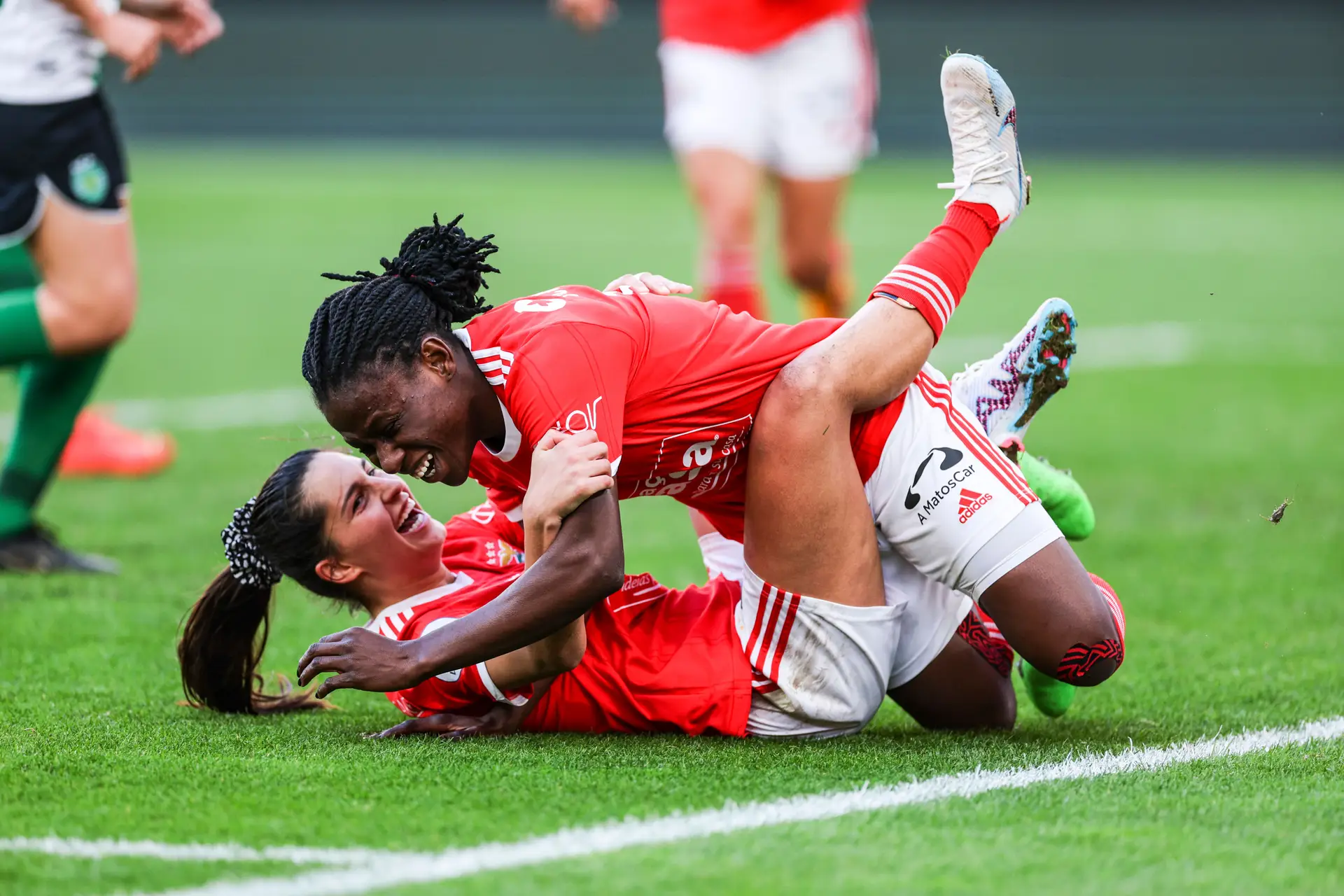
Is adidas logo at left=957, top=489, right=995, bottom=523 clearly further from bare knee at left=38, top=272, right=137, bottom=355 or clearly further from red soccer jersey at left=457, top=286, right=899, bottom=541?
bare knee at left=38, top=272, right=137, bottom=355

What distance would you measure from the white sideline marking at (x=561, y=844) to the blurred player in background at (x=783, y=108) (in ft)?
13.4

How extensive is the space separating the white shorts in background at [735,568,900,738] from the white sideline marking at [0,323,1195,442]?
405cm

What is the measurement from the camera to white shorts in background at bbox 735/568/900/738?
3477 millimetres

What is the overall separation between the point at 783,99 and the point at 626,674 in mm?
4420

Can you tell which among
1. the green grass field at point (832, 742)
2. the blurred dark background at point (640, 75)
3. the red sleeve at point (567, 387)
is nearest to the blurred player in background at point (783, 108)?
the green grass field at point (832, 742)

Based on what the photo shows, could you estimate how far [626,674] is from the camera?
3.52 metres

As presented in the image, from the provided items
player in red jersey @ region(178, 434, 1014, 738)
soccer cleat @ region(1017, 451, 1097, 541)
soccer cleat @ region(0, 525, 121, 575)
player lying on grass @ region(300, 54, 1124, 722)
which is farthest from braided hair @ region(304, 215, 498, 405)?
soccer cleat @ region(0, 525, 121, 575)

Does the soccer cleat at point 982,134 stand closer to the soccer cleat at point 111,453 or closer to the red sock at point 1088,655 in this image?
the red sock at point 1088,655

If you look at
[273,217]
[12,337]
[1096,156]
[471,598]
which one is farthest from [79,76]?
[1096,156]

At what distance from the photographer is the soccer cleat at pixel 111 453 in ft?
23.5

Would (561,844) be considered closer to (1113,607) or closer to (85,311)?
(1113,607)

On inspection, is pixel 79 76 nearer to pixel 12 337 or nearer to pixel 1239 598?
pixel 12 337

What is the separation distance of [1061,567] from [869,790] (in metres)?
0.72

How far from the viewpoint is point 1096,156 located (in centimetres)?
2380
